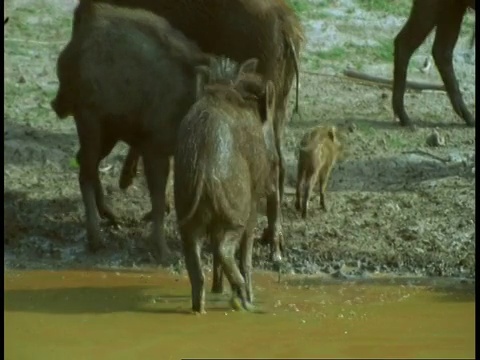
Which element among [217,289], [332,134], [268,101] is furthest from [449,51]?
[217,289]

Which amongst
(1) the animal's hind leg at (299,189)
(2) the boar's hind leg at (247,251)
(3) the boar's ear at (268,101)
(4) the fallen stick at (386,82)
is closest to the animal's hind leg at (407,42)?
(4) the fallen stick at (386,82)

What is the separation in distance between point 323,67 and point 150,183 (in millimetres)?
5116

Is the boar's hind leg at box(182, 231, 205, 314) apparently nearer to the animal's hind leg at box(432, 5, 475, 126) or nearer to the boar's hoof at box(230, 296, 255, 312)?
the boar's hoof at box(230, 296, 255, 312)

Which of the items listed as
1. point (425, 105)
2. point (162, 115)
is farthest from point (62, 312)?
point (425, 105)

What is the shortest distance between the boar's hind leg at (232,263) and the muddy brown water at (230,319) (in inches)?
4.8

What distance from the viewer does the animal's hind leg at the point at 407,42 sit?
1265cm

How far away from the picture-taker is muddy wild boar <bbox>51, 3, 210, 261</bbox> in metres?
9.25

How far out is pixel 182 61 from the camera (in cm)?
928

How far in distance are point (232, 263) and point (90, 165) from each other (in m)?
2.11

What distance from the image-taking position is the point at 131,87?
932cm

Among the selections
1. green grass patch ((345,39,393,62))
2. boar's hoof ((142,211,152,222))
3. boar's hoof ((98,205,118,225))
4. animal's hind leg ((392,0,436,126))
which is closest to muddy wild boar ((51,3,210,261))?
boar's hoof ((98,205,118,225))

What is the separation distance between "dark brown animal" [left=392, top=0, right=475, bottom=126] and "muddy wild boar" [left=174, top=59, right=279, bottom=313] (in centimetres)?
467

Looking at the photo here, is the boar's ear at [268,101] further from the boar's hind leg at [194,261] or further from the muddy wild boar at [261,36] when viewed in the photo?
the boar's hind leg at [194,261]

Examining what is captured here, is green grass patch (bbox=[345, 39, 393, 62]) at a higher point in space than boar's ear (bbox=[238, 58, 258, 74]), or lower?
lower
